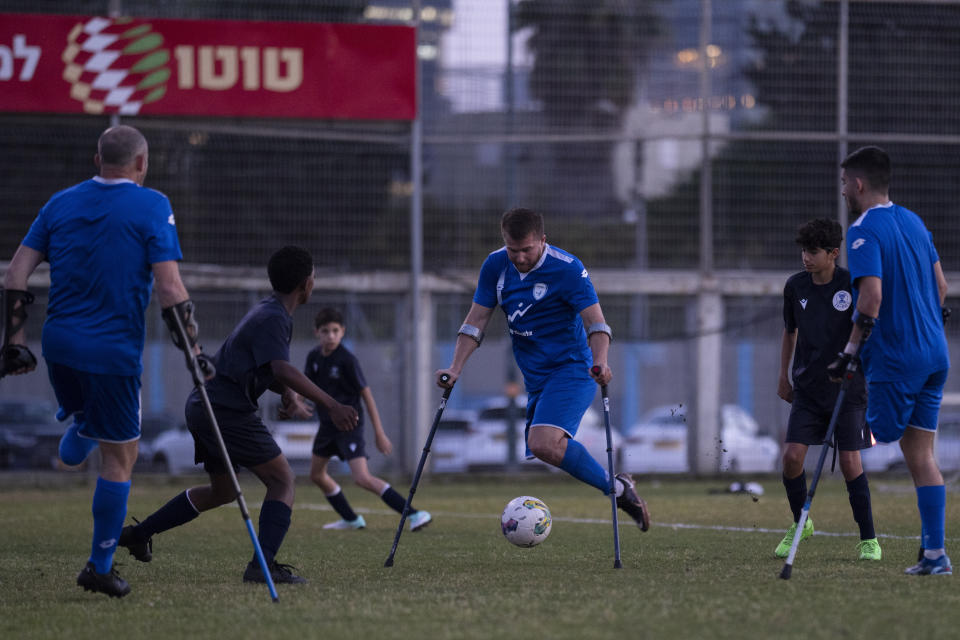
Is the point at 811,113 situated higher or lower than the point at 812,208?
higher

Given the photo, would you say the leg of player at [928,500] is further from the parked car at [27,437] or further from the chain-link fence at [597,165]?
the parked car at [27,437]

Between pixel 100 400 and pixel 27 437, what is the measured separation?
1210 cm

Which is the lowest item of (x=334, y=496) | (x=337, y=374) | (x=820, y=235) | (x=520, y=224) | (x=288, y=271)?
(x=334, y=496)

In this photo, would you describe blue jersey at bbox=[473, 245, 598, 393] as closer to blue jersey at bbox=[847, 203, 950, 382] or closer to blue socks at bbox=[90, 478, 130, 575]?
blue jersey at bbox=[847, 203, 950, 382]

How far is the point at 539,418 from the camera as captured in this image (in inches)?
296

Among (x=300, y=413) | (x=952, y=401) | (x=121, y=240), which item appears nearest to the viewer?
(x=121, y=240)

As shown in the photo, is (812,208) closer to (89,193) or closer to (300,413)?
(300,413)

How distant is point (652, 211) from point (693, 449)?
3577 mm

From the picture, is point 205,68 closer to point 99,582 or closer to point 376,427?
point 376,427

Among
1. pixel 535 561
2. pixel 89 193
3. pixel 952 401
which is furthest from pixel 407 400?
pixel 89 193

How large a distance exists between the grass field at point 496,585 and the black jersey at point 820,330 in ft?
3.37

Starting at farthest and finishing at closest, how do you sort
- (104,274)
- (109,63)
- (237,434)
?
(109,63) → (237,434) → (104,274)

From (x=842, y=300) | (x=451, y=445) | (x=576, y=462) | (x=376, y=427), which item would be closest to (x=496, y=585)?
(x=576, y=462)

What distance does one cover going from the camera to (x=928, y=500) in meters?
6.47
